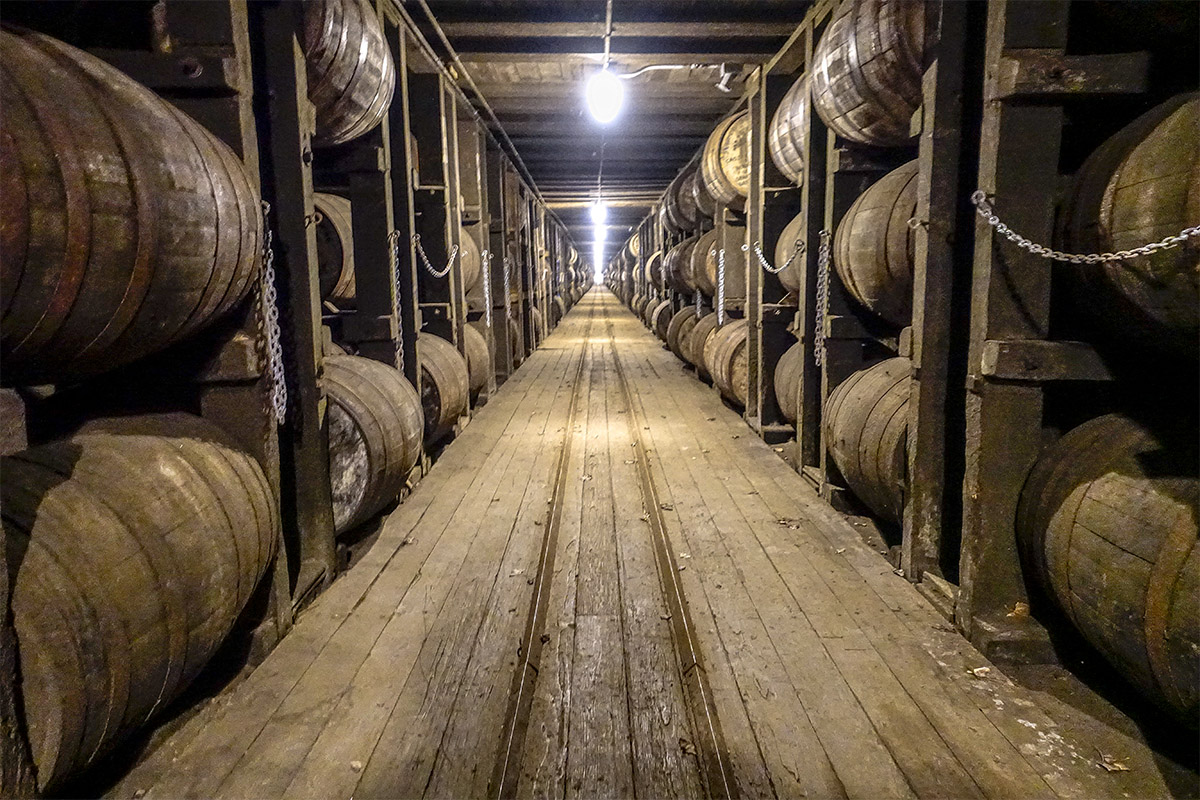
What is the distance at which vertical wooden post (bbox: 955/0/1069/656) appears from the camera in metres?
2.63

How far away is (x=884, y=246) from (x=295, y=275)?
3.04m

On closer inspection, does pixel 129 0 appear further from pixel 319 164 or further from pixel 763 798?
pixel 763 798

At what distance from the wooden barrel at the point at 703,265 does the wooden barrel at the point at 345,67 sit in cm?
552

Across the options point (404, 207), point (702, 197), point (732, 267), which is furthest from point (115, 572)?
point (702, 197)

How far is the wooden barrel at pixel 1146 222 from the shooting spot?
2037 mm

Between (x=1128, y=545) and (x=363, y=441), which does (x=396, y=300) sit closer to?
(x=363, y=441)

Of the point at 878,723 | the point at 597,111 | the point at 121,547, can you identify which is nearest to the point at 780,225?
the point at 597,111

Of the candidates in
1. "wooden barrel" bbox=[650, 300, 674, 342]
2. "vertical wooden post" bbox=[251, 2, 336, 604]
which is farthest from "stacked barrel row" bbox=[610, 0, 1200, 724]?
"wooden barrel" bbox=[650, 300, 674, 342]

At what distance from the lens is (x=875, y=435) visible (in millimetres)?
3830

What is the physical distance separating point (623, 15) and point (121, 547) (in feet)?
19.0

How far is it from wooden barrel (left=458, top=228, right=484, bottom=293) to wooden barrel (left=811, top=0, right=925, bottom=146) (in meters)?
4.16

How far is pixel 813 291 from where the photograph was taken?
531 cm

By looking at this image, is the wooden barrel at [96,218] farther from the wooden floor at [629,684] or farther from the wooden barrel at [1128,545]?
the wooden barrel at [1128,545]

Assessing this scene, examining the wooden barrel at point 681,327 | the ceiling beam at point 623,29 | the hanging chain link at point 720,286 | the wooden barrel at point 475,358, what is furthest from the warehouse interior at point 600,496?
the wooden barrel at point 681,327
